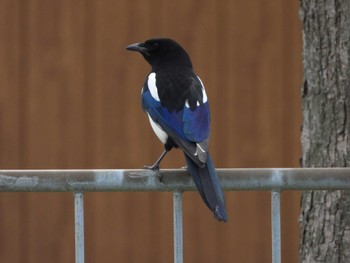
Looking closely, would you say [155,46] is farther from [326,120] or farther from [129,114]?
[129,114]

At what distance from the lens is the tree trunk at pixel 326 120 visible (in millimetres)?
5770

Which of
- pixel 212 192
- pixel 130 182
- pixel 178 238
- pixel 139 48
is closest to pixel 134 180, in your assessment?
pixel 130 182

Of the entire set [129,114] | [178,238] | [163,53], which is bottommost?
[178,238]

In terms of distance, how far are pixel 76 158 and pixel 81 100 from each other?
43 cm

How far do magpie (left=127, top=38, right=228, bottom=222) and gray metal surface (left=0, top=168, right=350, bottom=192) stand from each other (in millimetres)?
392

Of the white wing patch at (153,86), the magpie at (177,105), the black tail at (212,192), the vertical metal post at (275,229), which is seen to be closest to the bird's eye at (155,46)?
the magpie at (177,105)

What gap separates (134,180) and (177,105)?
1603 millimetres

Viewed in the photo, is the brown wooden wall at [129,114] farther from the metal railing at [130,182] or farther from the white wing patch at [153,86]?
the metal railing at [130,182]

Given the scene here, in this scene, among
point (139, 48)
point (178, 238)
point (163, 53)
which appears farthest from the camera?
point (139, 48)

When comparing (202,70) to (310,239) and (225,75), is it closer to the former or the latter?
(225,75)

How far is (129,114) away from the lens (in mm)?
8898

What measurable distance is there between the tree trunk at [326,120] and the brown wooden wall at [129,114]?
2.82 metres

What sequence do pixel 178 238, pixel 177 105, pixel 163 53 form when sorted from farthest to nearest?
1. pixel 163 53
2. pixel 177 105
3. pixel 178 238

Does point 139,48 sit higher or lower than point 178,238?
higher
